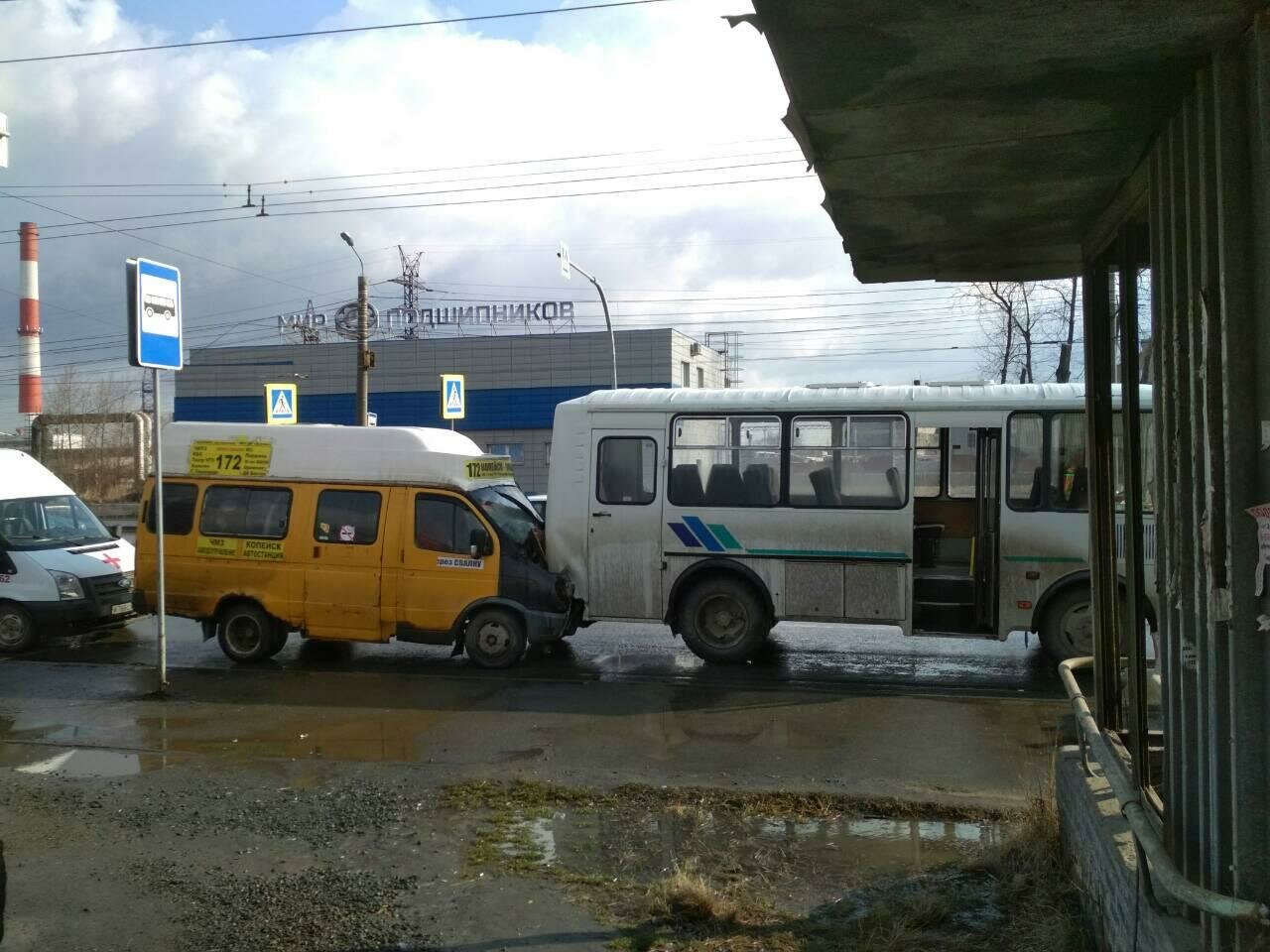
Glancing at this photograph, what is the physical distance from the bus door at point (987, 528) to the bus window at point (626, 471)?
330 cm

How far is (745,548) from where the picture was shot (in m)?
10.9

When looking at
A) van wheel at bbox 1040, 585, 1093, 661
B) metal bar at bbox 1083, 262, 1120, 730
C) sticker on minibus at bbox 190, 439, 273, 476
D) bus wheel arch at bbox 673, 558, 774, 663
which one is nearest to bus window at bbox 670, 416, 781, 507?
bus wheel arch at bbox 673, 558, 774, 663

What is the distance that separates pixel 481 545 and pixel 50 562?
538cm

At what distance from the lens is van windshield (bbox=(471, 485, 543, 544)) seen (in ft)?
35.5

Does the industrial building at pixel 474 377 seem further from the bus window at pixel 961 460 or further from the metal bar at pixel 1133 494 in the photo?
the metal bar at pixel 1133 494

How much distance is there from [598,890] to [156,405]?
635 centimetres

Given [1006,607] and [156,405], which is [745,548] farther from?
[156,405]

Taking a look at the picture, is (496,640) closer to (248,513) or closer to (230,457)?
(248,513)

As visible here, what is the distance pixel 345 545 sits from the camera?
35.5 feet

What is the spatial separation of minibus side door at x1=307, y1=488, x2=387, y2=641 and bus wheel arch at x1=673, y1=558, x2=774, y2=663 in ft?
10.2

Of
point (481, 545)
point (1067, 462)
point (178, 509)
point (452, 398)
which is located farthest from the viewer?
point (452, 398)

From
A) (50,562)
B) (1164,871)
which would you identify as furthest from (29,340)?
(1164,871)

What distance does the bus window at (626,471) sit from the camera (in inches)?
443

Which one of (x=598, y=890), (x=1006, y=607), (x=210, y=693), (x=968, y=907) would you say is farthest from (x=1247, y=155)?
(x=210, y=693)
